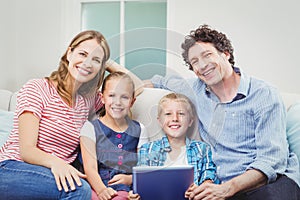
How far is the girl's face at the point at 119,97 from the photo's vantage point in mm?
1481

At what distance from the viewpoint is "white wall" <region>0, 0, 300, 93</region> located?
2488 millimetres

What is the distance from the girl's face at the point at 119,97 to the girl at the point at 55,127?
10 cm

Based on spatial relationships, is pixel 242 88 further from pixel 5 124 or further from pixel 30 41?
pixel 30 41

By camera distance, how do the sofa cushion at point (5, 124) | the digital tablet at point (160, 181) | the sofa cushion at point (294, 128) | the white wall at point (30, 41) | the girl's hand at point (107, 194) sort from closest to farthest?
1. the digital tablet at point (160, 181)
2. the girl's hand at point (107, 194)
3. the sofa cushion at point (294, 128)
4. the sofa cushion at point (5, 124)
5. the white wall at point (30, 41)

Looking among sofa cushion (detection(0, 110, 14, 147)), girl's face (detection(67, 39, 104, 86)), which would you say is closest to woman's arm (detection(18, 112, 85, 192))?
girl's face (detection(67, 39, 104, 86))

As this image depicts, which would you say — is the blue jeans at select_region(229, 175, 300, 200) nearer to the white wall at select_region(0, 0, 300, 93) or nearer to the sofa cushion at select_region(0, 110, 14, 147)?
the white wall at select_region(0, 0, 300, 93)

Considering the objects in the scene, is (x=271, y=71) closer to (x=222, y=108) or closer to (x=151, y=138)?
(x=222, y=108)

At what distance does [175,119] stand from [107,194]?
0.34 metres

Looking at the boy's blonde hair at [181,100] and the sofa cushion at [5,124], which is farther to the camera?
the sofa cushion at [5,124]

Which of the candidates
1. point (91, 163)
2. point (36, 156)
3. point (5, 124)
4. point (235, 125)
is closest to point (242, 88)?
point (235, 125)

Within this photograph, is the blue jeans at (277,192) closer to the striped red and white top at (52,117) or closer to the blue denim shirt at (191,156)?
the blue denim shirt at (191,156)

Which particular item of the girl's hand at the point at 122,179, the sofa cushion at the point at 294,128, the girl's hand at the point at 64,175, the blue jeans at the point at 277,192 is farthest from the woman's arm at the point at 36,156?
the sofa cushion at the point at 294,128

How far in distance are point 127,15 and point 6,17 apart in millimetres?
731

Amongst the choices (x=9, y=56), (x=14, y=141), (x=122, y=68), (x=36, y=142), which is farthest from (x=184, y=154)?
(x=9, y=56)
